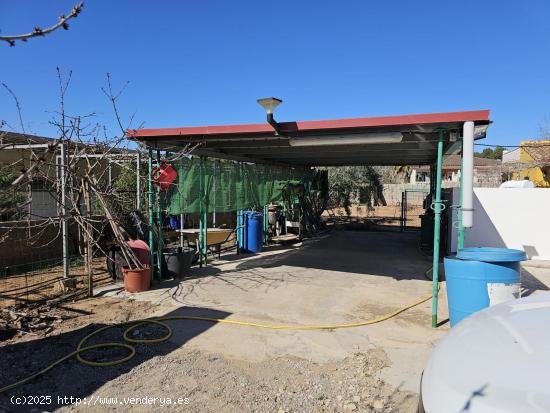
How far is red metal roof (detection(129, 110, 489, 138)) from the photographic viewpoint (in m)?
4.95

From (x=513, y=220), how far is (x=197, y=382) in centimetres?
989

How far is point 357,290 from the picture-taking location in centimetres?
705

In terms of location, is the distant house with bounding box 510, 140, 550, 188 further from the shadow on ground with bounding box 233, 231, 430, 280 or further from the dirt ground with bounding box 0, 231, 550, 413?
the dirt ground with bounding box 0, 231, 550, 413

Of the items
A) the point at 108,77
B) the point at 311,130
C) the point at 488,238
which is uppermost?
the point at 108,77

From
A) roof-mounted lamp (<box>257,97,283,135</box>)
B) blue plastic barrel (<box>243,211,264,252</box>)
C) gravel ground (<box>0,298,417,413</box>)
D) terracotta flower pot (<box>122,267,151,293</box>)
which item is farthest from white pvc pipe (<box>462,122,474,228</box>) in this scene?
blue plastic barrel (<box>243,211,264,252</box>)

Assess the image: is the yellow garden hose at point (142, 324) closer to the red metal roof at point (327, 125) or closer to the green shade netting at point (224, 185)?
the red metal roof at point (327, 125)

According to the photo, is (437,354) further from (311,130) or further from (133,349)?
(311,130)

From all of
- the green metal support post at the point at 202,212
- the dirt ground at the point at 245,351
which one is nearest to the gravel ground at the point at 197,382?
the dirt ground at the point at 245,351

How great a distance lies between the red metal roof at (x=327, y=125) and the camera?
16.3 ft

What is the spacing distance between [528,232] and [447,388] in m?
10.4

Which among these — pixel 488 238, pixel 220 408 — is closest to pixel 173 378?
pixel 220 408

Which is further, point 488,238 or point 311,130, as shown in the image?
point 488,238

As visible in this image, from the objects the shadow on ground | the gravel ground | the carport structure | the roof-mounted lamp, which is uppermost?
the roof-mounted lamp

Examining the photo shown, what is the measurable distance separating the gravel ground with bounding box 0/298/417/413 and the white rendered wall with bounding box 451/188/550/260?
7.68 m
